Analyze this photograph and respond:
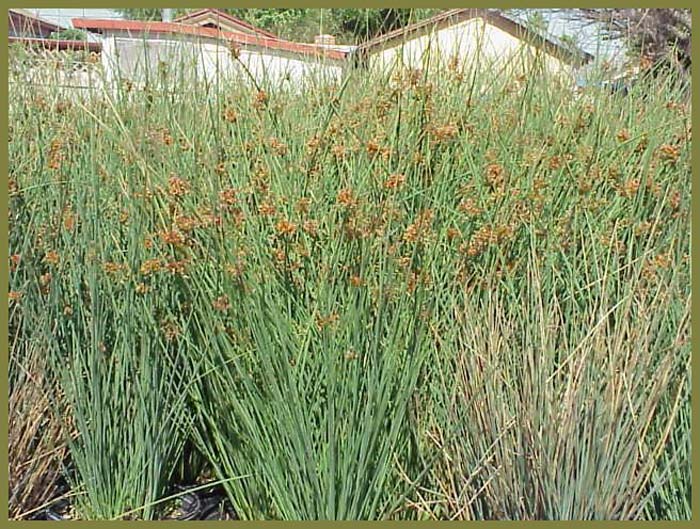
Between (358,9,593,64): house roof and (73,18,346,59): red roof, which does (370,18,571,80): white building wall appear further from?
(73,18,346,59): red roof

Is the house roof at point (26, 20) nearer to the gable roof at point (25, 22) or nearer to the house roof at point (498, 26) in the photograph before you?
the gable roof at point (25, 22)

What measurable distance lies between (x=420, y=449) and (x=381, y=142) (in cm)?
101

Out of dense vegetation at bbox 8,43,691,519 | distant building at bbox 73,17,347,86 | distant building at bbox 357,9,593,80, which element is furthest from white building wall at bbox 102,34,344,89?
dense vegetation at bbox 8,43,691,519

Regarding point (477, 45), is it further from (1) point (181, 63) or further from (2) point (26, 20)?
(2) point (26, 20)

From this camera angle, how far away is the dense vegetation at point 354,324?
96.1 inches

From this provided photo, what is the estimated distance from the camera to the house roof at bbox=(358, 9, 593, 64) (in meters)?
3.71

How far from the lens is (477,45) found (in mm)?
3605

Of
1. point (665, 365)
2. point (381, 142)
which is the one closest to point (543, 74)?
point (381, 142)

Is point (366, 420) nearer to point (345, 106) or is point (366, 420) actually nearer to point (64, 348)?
point (64, 348)

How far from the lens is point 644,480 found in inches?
96.4

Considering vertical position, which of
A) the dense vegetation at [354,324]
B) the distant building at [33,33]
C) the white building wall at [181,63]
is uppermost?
the distant building at [33,33]

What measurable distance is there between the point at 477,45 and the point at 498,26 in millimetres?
838

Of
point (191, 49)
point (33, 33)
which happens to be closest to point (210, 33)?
point (191, 49)

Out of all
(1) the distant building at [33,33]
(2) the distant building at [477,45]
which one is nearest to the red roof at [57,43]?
(1) the distant building at [33,33]
